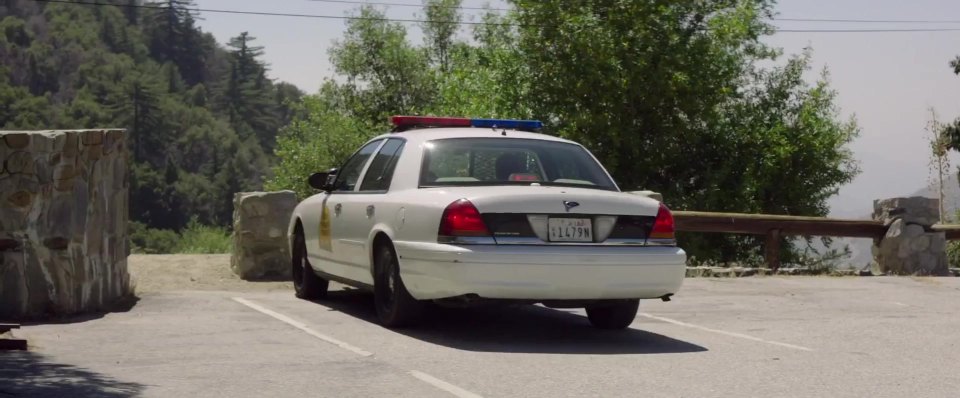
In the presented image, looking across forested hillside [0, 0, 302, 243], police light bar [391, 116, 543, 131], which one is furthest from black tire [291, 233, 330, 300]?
forested hillside [0, 0, 302, 243]

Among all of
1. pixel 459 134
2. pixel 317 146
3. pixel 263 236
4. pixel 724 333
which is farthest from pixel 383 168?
pixel 317 146

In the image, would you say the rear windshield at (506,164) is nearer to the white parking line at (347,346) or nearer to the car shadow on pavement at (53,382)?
the white parking line at (347,346)

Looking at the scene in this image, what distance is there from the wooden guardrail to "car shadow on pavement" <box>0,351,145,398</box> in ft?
32.2

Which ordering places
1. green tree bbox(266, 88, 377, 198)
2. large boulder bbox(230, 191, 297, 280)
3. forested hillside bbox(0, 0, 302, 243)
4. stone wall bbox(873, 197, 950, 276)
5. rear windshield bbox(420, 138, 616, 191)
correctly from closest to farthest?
1. rear windshield bbox(420, 138, 616, 191)
2. large boulder bbox(230, 191, 297, 280)
3. stone wall bbox(873, 197, 950, 276)
4. green tree bbox(266, 88, 377, 198)
5. forested hillside bbox(0, 0, 302, 243)

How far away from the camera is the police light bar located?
10.9 meters

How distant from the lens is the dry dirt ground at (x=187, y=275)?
13107 mm

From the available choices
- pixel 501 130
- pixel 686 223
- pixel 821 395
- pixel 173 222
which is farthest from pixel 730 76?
pixel 173 222

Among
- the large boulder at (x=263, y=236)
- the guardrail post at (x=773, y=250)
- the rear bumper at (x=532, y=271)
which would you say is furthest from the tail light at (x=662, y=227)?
the guardrail post at (x=773, y=250)

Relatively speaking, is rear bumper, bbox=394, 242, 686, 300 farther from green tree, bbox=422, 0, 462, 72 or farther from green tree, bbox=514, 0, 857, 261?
green tree, bbox=422, 0, 462, 72

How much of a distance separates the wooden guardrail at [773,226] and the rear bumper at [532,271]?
7.16 metres

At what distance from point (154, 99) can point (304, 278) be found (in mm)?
149513

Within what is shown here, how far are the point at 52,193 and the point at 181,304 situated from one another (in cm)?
162

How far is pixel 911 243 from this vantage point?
1678 centimetres

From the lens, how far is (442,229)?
8.62m
